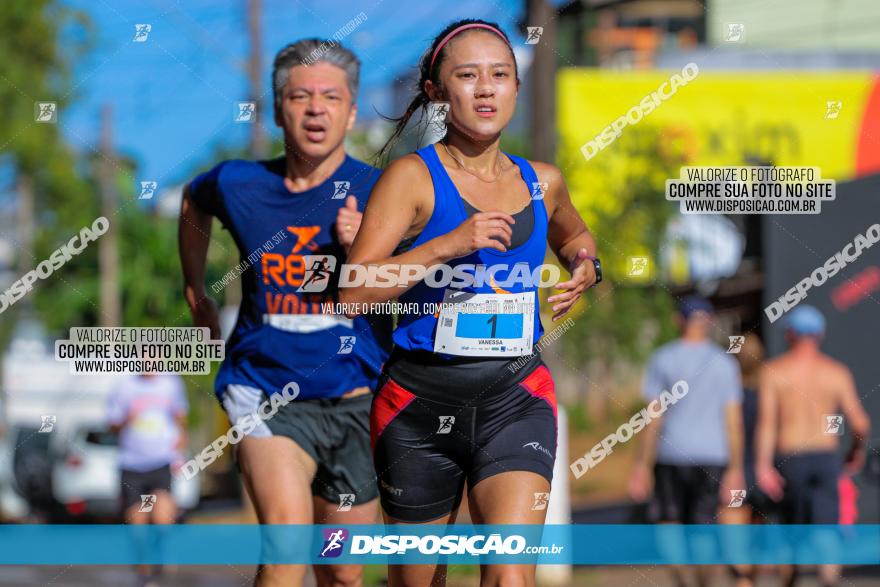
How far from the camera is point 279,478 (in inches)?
193

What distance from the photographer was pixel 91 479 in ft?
50.2

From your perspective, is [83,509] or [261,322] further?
[83,509]

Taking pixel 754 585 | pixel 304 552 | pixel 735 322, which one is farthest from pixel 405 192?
pixel 735 322

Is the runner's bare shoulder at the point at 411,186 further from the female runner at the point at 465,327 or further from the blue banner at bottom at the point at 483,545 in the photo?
the blue banner at bottom at the point at 483,545

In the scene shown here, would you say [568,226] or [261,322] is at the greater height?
[568,226]

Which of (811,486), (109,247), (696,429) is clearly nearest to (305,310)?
(811,486)

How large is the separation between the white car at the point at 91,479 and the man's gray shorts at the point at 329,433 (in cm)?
1003

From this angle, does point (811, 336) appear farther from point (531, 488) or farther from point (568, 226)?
point (531, 488)

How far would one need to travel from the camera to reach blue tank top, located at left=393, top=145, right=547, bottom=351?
427 centimetres

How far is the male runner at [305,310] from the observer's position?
→ 509 centimetres

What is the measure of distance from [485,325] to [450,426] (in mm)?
368

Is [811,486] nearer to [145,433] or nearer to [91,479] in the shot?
[145,433]

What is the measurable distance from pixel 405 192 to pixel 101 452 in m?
12.3

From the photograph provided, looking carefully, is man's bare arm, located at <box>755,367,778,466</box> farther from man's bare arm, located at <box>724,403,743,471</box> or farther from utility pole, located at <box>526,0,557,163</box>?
utility pole, located at <box>526,0,557,163</box>
